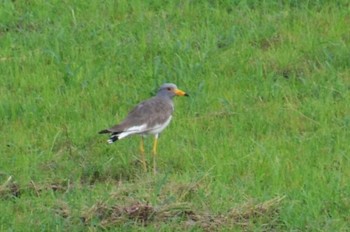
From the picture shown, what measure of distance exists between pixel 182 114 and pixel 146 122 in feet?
3.86

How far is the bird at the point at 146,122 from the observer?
31.0 ft

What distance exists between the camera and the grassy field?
27.9ft

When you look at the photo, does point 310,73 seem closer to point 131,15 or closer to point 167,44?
point 167,44

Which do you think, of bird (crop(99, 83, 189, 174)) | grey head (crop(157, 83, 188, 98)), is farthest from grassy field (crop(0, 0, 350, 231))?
grey head (crop(157, 83, 188, 98))

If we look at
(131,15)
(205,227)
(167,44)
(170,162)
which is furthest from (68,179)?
(131,15)

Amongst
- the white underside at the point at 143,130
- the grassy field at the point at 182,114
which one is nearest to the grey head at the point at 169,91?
the grassy field at the point at 182,114

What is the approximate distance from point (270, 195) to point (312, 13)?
14.7ft

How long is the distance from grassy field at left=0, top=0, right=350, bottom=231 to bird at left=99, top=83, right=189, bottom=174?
0.22 metres

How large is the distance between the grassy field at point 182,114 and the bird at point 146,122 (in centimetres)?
22

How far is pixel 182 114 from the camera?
10758 millimetres

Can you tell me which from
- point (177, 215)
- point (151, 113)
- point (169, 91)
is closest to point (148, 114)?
point (151, 113)

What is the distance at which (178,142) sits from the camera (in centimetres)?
1005

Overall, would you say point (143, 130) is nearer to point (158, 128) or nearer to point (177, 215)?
point (158, 128)

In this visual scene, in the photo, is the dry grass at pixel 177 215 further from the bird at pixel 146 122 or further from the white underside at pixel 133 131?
the white underside at pixel 133 131
